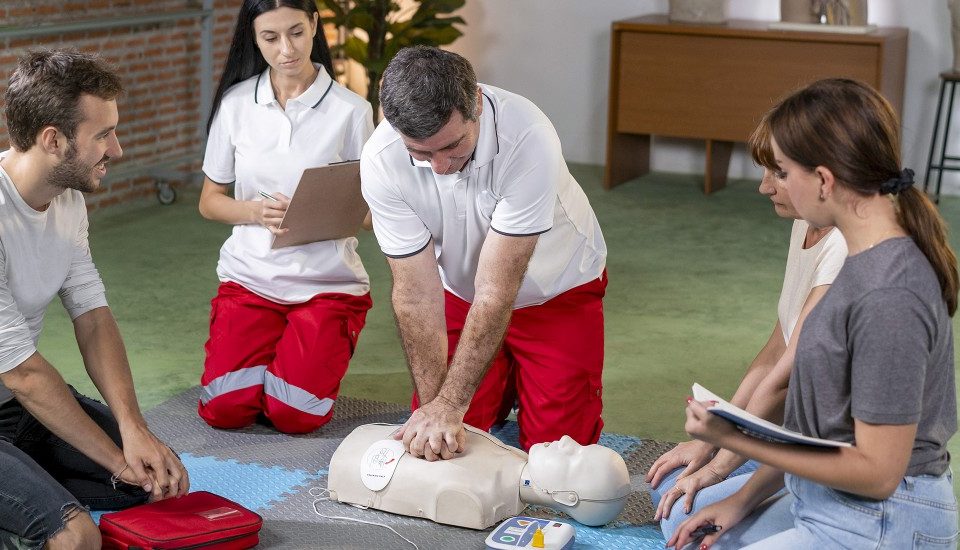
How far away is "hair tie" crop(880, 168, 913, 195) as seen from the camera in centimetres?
151

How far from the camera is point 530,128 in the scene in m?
2.31

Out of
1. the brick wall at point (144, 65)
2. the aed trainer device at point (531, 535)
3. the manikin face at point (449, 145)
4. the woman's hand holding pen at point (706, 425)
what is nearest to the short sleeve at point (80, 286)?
the manikin face at point (449, 145)

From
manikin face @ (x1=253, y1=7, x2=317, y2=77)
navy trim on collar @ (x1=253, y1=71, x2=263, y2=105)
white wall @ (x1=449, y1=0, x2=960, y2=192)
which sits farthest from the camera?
white wall @ (x1=449, y1=0, x2=960, y2=192)

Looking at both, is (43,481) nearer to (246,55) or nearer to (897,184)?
(246,55)

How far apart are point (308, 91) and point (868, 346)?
1.76 meters

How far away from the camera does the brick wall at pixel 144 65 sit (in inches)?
195

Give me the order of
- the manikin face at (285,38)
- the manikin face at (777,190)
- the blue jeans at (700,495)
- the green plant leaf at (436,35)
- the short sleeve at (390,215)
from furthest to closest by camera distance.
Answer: the green plant leaf at (436,35), the manikin face at (285,38), the short sleeve at (390,215), the manikin face at (777,190), the blue jeans at (700,495)

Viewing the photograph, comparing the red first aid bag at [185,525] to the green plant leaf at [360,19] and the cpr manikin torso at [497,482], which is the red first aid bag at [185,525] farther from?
the green plant leaf at [360,19]

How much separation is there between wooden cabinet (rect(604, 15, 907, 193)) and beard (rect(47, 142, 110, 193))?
384 cm

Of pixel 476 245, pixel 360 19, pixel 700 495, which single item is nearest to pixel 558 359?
pixel 476 245

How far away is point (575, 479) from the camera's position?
7.31 ft

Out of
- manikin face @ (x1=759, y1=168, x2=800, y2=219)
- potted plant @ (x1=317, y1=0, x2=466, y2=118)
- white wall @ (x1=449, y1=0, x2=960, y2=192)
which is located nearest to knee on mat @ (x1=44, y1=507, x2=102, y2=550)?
manikin face @ (x1=759, y1=168, x2=800, y2=219)

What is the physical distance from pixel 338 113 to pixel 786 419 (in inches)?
61.9

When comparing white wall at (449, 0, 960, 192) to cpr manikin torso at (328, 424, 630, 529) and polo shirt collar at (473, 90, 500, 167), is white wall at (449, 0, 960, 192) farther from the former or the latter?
cpr manikin torso at (328, 424, 630, 529)
